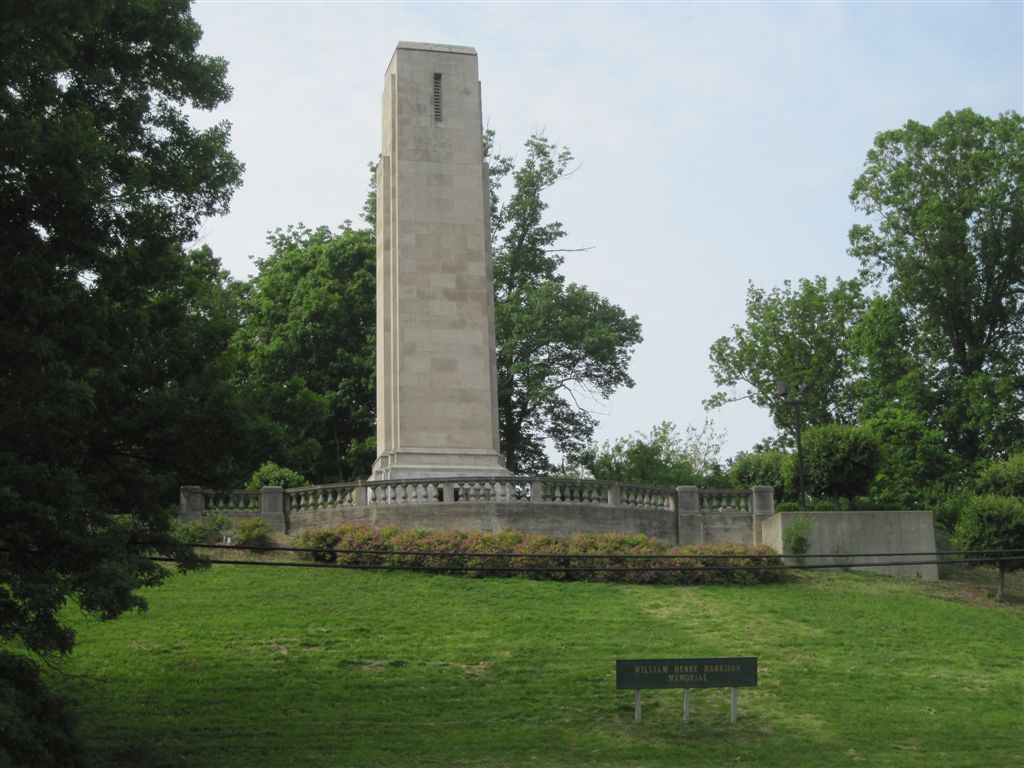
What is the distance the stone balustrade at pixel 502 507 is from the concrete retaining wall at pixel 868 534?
1.74m

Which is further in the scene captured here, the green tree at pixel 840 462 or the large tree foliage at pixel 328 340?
the large tree foliage at pixel 328 340

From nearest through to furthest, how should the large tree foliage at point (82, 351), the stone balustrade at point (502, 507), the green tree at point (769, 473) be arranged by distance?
the large tree foliage at point (82, 351), the stone balustrade at point (502, 507), the green tree at point (769, 473)

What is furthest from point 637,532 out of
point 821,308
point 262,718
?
point 821,308

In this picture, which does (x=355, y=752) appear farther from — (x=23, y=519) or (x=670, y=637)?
(x=670, y=637)

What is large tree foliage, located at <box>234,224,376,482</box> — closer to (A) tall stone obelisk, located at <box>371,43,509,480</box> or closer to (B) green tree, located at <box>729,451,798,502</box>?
(A) tall stone obelisk, located at <box>371,43,509,480</box>

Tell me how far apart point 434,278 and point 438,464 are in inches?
205

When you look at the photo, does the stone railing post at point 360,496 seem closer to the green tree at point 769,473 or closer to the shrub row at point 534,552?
the shrub row at point 534,552

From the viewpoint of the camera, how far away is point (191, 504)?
115ft

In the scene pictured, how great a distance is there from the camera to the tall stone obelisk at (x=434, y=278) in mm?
37562

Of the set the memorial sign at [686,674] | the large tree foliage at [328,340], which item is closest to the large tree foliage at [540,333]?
the large tree foliage at [328,340]

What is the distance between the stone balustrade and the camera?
34812mm

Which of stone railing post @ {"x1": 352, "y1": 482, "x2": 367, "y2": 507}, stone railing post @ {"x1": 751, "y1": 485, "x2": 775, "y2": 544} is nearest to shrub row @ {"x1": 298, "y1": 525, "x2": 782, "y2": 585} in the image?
stone railing post @ {"x1": 352, "y1": 482, "x2": 367, "y2": 507}

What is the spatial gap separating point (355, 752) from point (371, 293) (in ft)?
109

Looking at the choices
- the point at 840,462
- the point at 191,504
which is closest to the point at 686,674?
the point at 191,504
